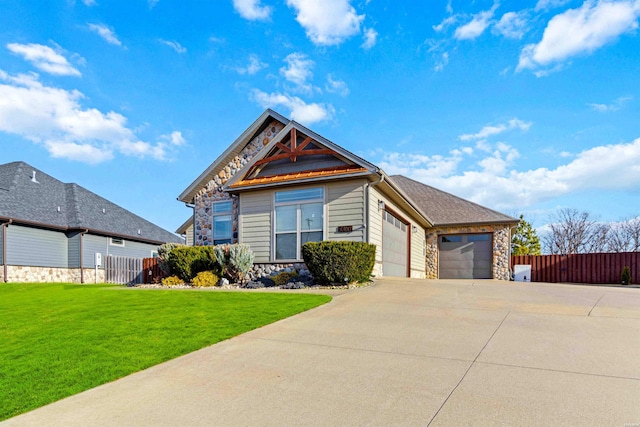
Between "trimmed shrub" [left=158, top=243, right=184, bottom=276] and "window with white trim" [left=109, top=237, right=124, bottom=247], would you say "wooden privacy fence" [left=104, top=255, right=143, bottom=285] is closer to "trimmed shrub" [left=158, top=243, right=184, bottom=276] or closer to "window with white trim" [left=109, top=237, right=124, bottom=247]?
"trimmed shrub" [left=158, top=243, right=184, bottom=276]

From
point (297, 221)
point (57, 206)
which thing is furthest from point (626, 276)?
point (57, 206)

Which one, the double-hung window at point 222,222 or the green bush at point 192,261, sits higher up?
the double-hung window at point 222,222

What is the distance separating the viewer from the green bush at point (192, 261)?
1325 cm

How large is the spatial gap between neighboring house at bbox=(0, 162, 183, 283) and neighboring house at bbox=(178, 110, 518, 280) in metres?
9.03

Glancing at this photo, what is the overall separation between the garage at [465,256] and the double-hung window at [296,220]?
10.0 meters

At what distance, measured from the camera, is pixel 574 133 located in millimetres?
12531

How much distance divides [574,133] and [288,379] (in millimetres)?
12600

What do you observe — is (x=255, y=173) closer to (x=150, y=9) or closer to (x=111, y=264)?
(x=150, y=9)

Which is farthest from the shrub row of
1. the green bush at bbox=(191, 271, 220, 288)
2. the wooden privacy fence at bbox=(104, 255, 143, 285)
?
the wooden privacy fence at bbox=(104, 255, 143, 285)

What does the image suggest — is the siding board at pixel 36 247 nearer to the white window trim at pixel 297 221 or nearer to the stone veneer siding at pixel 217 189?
the stone veneer siding at pixel 217 189

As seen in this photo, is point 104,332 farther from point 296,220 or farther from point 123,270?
point 123,270

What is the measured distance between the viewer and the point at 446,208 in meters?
21.1

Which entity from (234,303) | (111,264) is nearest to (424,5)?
(234,303)

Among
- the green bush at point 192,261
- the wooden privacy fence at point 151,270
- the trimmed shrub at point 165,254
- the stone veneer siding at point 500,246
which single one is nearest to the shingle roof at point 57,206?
the wooden privacy fence at point 151,270
